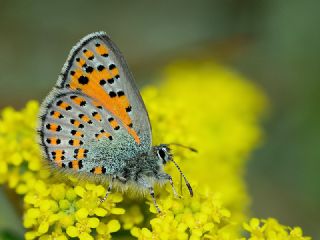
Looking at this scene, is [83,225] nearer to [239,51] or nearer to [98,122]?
[98,122]

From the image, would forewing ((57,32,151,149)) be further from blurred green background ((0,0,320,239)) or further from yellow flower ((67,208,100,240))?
blurred green background ((0,0,320,239))

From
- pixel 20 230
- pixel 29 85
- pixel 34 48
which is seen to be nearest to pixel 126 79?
pixel 20 230

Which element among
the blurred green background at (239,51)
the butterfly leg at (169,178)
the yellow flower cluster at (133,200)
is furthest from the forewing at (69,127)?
the blurred green background at (239,51)

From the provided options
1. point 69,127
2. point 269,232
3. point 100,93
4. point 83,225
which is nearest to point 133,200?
Result: point 83,225

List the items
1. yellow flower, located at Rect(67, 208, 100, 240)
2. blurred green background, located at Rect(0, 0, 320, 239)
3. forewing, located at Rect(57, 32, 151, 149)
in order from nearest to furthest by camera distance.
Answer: yellow flower, located at Rect(67, 208, 100, 240), forewing, located at Rect(57, 32, 151, 149), blurred green background, located at Rect(0, 0, 320, 239)

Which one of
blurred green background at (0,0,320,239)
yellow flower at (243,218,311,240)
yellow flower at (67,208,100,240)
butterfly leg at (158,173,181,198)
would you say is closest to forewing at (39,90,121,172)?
yellow flower at (67,208,100,240)

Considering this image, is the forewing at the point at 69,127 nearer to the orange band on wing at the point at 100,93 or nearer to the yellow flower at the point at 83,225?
the orange band on wing at the point at 100,93

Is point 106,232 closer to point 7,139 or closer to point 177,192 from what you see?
point 177,192
